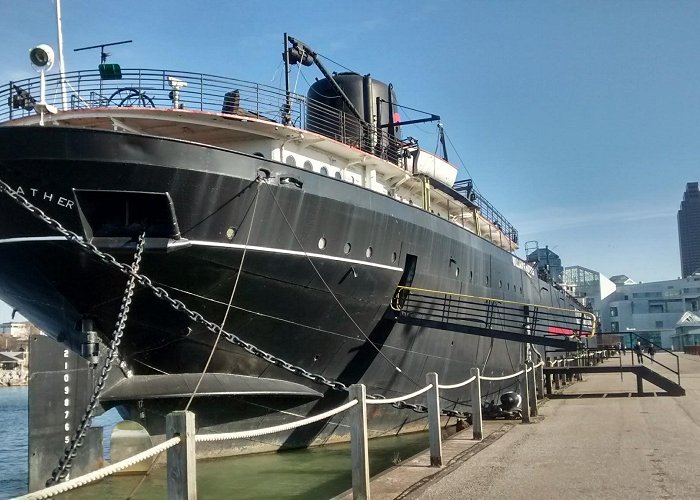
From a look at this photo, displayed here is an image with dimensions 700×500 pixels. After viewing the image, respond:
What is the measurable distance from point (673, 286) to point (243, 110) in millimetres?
108305

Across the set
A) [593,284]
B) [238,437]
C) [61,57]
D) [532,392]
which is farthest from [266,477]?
[593,284]

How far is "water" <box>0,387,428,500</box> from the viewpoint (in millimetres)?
8633

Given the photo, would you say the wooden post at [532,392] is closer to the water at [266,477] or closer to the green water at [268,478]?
the water at [266,477]

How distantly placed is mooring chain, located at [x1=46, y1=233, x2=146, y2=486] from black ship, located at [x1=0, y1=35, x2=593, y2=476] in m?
0.13

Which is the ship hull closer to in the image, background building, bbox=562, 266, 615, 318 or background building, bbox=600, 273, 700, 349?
background building, bbox=600, 273, 700, 349

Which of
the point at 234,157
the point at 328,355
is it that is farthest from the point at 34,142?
the point at 328,355

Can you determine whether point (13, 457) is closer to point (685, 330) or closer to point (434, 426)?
point (434, 426)

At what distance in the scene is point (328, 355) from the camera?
10984mm

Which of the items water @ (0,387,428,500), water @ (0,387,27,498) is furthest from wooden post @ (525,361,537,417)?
water @ (0,387,27,498)

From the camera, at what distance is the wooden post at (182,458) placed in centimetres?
381

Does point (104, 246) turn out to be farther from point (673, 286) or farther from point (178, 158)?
point (673, 286)

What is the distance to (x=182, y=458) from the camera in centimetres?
382

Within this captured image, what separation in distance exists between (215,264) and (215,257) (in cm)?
11

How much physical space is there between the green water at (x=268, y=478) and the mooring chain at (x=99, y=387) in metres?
1.57
